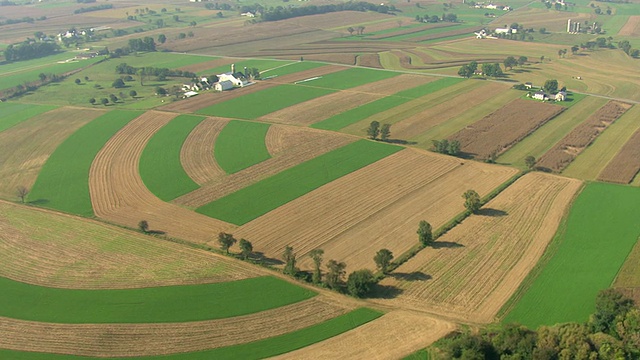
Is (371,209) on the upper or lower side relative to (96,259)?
upper

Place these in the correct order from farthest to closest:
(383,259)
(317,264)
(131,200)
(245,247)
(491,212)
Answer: (131,200)
(491,212)
(245,247)
(383,259)
(317,264)

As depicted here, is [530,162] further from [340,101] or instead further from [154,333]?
[154,333]

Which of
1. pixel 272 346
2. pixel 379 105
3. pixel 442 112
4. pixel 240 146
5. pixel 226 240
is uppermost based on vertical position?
pixel 379 105

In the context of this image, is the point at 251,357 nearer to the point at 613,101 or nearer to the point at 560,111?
the point at 560,111

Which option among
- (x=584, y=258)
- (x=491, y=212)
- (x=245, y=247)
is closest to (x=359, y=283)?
(x=245, y=247)

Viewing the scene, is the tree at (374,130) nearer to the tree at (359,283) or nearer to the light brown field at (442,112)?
the light brown field at (442,112)

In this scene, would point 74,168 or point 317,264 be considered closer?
point 317,264

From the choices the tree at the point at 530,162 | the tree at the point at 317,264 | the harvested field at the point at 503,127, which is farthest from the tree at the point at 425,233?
the harvested field at the point at 503,127
